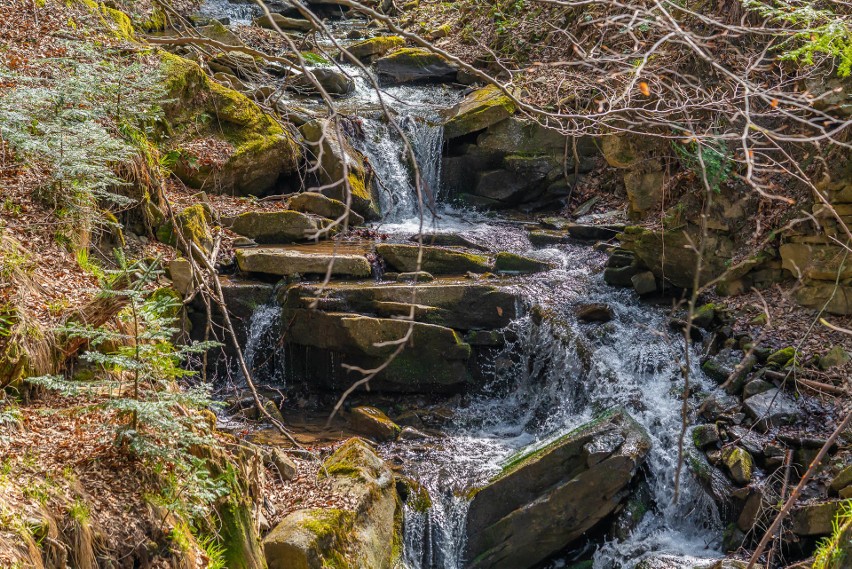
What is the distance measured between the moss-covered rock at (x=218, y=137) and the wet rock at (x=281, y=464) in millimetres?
5993

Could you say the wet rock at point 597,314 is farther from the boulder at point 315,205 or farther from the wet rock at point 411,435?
the boulder at point 315,205

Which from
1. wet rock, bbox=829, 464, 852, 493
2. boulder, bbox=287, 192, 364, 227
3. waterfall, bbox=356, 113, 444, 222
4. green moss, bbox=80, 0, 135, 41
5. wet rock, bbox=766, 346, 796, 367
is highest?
green moss, bbox=80, 0, 135, 41

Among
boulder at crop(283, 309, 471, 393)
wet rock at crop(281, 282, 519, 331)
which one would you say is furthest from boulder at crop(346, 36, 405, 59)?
boulder at crop(283, 309, 471, 393)

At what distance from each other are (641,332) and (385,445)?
3.27 metres

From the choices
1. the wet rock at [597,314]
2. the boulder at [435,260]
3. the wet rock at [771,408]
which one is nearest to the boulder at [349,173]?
the boulder at [435,260]

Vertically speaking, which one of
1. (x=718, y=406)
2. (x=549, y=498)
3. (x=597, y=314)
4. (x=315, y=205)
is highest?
(x=315, y=205)

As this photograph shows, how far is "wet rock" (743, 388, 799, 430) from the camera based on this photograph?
22.7 ft

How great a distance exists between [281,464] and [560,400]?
362 centimetres

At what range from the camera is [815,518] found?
5.96m

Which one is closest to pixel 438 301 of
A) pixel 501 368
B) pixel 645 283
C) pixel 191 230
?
pixel 501 368

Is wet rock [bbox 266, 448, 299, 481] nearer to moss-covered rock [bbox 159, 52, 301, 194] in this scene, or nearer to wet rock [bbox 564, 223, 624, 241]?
moss-covered rock [bbox 159, 52, 301, 194]

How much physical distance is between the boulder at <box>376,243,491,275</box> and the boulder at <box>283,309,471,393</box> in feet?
4.23

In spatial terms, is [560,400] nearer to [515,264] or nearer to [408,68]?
[515,264]

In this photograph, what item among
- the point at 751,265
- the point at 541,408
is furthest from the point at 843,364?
the point at 541,408
